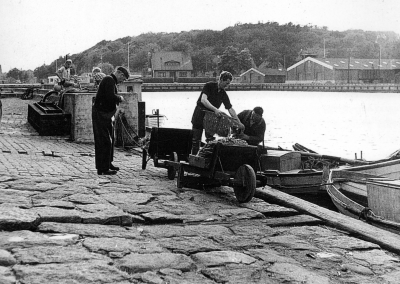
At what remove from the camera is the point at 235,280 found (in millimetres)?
4309

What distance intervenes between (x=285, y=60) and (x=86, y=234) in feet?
338

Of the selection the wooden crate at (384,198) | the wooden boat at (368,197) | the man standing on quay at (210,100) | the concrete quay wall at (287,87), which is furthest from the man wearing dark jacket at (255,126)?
the concrete quay wall at (287,87)

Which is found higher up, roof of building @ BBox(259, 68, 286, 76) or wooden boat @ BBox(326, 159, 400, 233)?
roof of building @ BBox(259, 68, 286, 76)

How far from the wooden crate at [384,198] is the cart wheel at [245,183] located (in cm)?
355

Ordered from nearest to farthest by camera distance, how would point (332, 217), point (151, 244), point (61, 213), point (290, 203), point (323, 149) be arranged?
1. point (151, 244)
2. point (61, 213)
3. point (332, 217)
4. point (290, 203)
5. point (323, 149)

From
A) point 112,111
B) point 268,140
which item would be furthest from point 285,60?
point 112,111

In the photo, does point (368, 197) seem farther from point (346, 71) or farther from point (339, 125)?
point (346, 71)

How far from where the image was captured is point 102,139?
929cm

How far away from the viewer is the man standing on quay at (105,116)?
916 centimetres

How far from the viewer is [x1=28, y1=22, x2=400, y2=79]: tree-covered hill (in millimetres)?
96000

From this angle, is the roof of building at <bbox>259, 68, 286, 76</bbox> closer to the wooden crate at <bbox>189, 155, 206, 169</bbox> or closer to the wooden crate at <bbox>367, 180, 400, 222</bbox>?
the wooden crate at <bbox>367, 180, 400, 222</bbox>

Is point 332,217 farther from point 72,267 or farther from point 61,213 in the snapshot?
point 72,267

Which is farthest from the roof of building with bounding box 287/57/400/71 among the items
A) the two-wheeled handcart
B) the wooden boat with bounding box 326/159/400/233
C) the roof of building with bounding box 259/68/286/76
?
the two-wheeled handcart

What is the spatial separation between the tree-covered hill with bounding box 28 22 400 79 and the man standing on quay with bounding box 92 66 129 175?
79798mm
